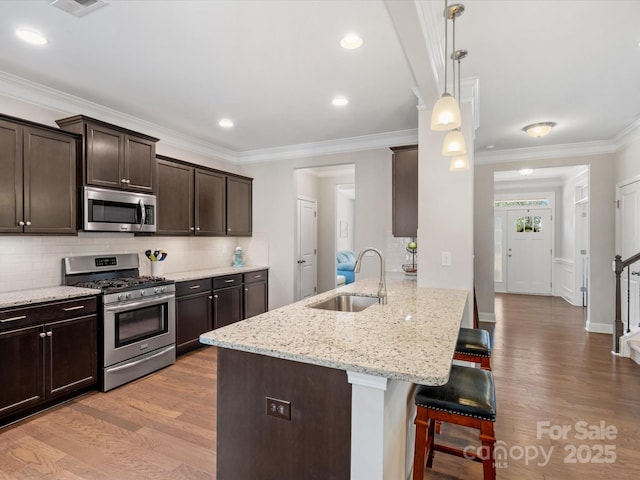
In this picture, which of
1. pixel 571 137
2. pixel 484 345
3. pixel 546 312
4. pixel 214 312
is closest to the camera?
pixel 484 345

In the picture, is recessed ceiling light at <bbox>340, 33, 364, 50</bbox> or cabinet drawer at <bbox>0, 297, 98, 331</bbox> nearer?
recessed ceiling light at <bbox>340, 33, 364, 50</bbox>

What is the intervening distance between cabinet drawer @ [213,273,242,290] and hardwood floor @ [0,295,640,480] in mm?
876

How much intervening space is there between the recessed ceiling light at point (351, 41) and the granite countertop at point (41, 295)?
2.84 meters

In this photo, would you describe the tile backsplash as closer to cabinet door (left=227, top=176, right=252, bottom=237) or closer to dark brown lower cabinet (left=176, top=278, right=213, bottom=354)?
cabinet door (left=227, top=176, right=252, bottom=237)

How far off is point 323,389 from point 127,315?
2.61 m

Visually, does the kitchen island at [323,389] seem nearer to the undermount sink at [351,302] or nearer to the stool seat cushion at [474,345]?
the stool seat cushion at [474,345]

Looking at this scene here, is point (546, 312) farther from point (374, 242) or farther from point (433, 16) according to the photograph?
point (433, 16)

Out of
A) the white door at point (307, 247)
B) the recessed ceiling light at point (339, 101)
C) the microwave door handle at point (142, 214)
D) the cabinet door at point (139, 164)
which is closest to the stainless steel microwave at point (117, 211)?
the microwave door handle at point (142, 214)

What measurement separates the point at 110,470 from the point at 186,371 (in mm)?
1514

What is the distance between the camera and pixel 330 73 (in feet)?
9.34

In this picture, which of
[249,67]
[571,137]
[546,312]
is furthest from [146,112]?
[546,312]

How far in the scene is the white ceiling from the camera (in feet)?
6.75

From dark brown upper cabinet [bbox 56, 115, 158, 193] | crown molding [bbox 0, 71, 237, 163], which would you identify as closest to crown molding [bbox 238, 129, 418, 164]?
crown molding [bbox 0, 71, 237, 163]

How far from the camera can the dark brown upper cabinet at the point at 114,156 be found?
124 inches
